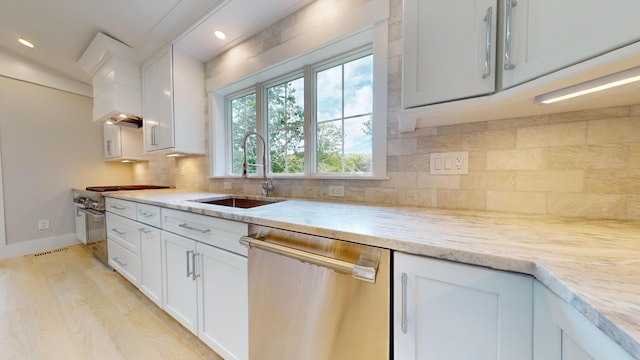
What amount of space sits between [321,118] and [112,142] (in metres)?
3.49

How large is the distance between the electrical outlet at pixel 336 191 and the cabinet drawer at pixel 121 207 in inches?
67.1

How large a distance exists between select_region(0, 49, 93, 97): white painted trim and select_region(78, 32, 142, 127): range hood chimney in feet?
3.06

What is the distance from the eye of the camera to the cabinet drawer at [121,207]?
1880mm

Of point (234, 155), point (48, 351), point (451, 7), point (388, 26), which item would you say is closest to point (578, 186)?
point (451, 7)

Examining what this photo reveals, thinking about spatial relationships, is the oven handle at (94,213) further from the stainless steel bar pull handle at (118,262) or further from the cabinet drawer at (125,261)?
the stainless steel bar pull handle at (118,262)

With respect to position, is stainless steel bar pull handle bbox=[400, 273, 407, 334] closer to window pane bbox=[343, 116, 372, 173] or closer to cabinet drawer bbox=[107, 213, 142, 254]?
window pane bbox=[343, 116, 372, 173]

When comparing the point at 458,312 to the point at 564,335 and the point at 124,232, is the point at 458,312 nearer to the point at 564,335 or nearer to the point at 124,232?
the point at 564,335

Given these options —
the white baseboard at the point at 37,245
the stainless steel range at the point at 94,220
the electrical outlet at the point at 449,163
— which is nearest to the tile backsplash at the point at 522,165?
the electrical outlet at the point at 449,163

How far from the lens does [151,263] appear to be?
65.5 inches

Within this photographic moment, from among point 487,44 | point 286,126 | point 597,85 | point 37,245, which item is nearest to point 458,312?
point 597,85

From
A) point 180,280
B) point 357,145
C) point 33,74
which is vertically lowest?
point 180,280

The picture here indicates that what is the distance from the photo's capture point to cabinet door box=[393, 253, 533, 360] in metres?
0.53

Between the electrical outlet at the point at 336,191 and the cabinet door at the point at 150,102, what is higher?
the cabinet door at the point at 150,102

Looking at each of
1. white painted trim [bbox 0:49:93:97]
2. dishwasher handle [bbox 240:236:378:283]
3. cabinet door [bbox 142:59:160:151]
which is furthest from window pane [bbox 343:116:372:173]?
white painted trim [bbox 0:49:93:97]
